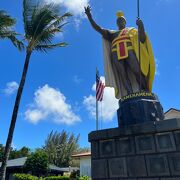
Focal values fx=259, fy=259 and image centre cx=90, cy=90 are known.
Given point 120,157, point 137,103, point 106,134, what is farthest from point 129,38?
point 120,157

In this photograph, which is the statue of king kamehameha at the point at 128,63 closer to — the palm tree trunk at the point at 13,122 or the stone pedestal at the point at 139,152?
the stone pedestal at the point at 139,152

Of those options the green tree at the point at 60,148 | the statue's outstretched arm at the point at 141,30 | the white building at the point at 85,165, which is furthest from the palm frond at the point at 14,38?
the green tree at the point at 60,148

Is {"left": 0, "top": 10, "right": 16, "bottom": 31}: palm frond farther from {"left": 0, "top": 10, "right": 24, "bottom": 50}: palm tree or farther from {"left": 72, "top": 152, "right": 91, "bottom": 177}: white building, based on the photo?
{"left": 72, "top": 152, "right": 91, "bottom": 177}: white building

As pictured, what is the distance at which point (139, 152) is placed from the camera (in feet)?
17.1

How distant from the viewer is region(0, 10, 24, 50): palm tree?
1323cm

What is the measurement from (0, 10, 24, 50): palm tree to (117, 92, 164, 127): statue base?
9474 mm

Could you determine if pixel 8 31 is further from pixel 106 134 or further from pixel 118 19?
pixel 106 134

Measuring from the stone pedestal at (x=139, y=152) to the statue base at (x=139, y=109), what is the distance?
44cm

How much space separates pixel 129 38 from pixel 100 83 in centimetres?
794

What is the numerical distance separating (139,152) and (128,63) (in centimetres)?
240

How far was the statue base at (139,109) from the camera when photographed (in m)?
5.78

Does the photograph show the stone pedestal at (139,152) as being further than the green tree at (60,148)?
No

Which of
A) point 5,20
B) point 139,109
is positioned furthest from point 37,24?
point 139,109

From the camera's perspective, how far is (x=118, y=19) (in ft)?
24.2
